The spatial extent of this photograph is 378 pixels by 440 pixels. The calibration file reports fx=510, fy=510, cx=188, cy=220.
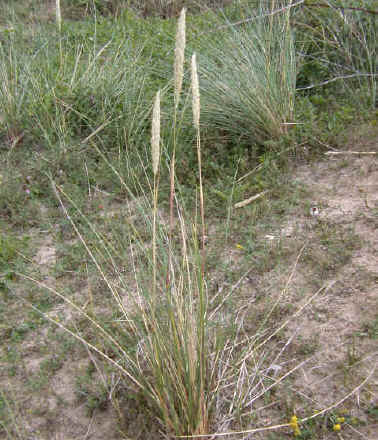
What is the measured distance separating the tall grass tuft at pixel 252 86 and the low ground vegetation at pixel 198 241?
0.02 metres

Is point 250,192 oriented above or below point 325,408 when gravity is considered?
above

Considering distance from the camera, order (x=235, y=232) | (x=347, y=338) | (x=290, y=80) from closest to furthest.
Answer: (x=347, y=338)
(x=235, y=232)
(x=290, y=80)

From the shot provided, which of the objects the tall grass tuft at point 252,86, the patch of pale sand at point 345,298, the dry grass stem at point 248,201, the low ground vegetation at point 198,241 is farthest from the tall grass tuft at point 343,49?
the dry grass stem at point 248,201

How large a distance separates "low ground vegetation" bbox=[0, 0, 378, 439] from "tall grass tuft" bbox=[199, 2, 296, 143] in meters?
0.02

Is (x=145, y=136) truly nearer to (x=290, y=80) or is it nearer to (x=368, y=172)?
(x=290, y=80)

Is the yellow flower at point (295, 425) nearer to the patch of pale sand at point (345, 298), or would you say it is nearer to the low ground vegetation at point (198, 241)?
the low ground vegetation at point (198, 241)

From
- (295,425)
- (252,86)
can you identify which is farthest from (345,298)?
(252,86)

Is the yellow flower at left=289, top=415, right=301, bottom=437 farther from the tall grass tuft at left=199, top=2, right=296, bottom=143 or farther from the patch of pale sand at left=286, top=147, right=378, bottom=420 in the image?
the tall grass tuft at left=199, top=2, right=296, bottom=143

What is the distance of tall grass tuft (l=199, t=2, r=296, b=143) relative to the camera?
3.74m

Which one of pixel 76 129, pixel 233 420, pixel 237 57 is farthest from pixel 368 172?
pixel 76 129

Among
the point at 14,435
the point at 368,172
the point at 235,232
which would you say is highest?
the point at 368,172

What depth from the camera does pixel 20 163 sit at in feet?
13.4

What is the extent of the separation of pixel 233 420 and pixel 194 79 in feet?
4.35


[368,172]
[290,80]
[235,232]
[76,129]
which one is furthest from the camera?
[76,129]
